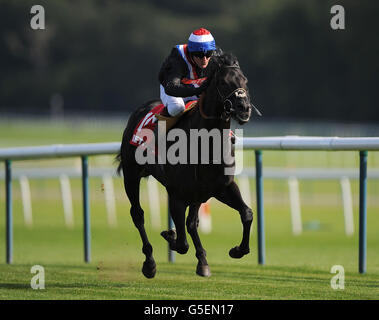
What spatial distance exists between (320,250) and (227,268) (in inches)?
149

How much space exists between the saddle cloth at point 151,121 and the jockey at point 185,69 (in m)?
0.05

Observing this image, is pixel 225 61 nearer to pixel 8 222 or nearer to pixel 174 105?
pixel 174 105

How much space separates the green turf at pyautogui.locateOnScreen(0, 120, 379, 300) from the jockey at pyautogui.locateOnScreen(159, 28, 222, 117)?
1375mm

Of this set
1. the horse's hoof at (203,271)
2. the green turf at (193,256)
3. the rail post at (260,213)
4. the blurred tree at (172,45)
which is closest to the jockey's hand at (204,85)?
the horse's hoof at (203,271)

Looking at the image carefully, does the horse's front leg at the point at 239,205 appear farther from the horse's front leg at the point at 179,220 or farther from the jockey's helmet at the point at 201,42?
the jockey's helmet at the point at 201,42

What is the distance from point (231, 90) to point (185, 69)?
33.0 inches

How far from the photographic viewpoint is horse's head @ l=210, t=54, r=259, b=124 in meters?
5.76

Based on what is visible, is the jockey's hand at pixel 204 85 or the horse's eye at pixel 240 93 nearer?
the horse's eye at pixel 240 93

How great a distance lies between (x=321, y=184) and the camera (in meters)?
26.4

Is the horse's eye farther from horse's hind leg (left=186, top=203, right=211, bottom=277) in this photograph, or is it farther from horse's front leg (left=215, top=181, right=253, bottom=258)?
horse's hind leg (left=186, top=203, right=211, bottom=277)

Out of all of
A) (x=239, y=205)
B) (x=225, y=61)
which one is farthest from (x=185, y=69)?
(x=239, y=205)

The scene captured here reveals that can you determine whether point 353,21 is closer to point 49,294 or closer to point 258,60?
point 258,60

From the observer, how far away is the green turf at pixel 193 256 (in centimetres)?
627
